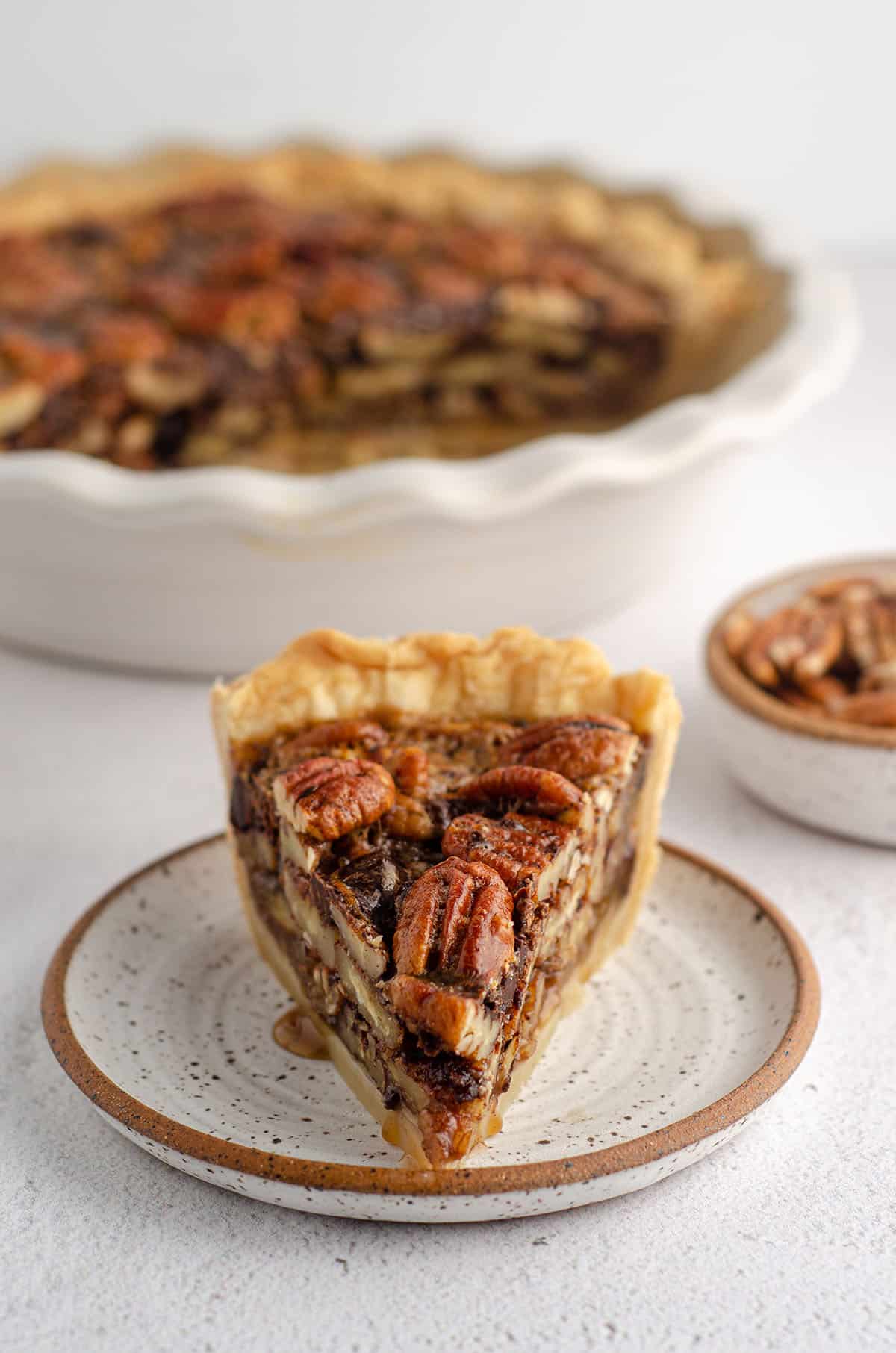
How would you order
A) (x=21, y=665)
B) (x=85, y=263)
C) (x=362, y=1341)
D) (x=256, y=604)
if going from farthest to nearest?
1. (x=85, y=263)
2. (x=21, y=665)
3. (x=256, y=604)
4. (x=362, y=1341)

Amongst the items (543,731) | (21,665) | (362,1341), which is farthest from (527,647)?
(21,665)

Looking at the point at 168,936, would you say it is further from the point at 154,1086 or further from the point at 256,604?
the point at 256,604

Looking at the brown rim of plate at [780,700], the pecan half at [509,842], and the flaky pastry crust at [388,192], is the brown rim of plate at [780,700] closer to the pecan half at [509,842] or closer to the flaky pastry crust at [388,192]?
the pecan half at [509,842]

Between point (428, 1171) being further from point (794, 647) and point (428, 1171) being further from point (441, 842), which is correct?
point (794, 647)

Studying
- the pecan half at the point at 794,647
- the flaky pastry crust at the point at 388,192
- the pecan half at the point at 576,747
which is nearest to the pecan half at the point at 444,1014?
the pecan half at the point at 576,747

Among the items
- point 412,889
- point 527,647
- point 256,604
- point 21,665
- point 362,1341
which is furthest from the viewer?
point 21,665

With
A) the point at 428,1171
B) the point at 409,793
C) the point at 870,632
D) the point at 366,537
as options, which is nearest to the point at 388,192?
the point at 366,537
